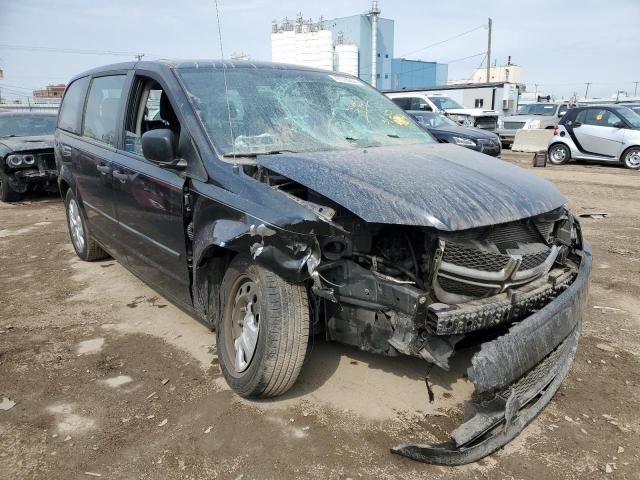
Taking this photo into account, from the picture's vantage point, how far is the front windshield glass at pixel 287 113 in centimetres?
321

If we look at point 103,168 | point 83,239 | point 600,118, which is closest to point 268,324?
point 103,168

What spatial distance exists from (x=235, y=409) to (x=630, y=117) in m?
14.5

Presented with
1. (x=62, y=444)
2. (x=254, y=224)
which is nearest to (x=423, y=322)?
(x=254, y=224)

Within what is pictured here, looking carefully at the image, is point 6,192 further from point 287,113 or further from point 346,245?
point 346,245

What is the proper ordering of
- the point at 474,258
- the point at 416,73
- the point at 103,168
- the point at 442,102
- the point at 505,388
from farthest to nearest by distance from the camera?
the point at 416,73 < the point at 442,102 < the point at 103,168 < the point at 474,258 < the point at 505,388

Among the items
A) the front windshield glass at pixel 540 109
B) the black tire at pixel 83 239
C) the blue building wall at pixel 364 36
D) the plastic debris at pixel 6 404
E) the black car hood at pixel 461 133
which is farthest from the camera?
the blue building wall at pixel 364 36

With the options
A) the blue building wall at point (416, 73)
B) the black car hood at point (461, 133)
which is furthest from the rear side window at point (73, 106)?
the blue building wall at point (416, 73)

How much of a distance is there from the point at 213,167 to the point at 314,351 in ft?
4.47

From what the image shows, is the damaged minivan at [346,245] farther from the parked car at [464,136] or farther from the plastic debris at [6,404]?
the parked car at [464,136]

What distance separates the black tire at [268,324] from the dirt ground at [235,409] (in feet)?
0.60

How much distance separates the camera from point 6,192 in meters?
9.49

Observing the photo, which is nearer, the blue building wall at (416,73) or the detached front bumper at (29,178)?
the detached front bumper at (29,178)

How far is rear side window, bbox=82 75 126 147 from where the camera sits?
4141mm

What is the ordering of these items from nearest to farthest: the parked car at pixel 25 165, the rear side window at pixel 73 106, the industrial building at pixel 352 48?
the rear side window at pixel 73 106 < the parked car at pixel 25 165 < the industrial building at pixel 352 48
